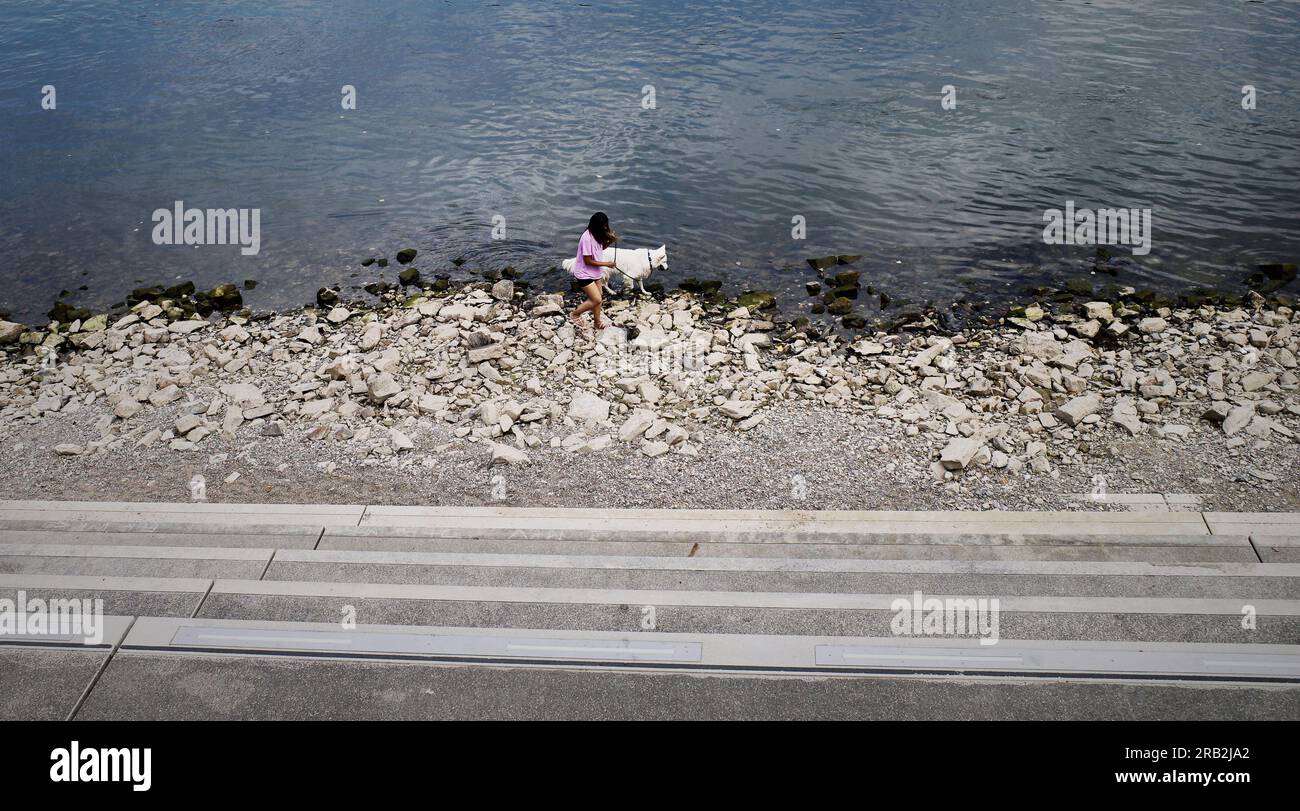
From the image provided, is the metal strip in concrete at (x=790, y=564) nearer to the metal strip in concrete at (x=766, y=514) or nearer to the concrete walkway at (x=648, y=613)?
the concrete walkway at (x=648, y=613)

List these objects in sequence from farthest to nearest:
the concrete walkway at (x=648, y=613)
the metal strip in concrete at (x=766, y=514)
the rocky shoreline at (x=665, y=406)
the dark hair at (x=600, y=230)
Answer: the dark hair at (x=600, y=230), the rocky shoreline at (x=665, y=406), the metal strip in concrete at (x=766, y=514), the concrete walkway at (x=648, y=613)

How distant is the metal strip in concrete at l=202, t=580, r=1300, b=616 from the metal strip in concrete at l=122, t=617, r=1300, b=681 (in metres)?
0.34

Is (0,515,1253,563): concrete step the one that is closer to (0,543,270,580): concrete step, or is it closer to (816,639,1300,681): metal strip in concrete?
(0,543,270,580): concrete step

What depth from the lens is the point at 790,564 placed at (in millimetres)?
7148

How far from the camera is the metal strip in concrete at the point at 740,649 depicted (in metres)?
6.05

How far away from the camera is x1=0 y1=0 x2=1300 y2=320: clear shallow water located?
15.7 m

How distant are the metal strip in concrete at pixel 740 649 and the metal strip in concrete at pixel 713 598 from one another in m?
0.34

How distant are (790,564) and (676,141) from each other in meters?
15.4

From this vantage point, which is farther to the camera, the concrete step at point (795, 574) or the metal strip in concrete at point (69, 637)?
the concrete step at point (795, 574)

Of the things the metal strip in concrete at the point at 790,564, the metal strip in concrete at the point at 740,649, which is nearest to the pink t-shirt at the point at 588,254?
the metal strip in concrete at the point at 790,564

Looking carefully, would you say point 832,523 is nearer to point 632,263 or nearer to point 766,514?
point 766,514

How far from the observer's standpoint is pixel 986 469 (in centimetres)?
862

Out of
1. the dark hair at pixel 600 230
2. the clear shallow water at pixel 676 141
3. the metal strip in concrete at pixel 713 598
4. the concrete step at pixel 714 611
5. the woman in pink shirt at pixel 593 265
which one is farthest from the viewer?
the clear shallow water at pixel 676 141

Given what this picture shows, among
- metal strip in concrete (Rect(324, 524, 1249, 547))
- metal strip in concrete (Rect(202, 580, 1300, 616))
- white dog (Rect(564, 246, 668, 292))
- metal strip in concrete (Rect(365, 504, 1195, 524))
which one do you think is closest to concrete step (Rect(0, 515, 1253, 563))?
metal strip in concrete (Rect(324, 524, 1249, 547))
